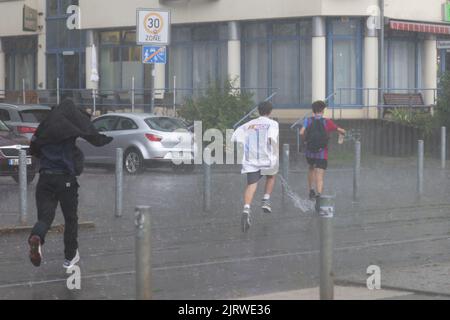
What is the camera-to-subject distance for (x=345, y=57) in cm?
3419

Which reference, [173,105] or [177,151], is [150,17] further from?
[173,105]

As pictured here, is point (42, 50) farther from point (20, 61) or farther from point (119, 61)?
point (119, 61)

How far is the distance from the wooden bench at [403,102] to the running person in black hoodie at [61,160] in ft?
76.2

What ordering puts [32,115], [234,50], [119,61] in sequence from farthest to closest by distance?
1. [119,61]
2. [234,50]
3. [32,115]

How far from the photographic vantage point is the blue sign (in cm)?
2602

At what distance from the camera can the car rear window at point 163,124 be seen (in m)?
25.4

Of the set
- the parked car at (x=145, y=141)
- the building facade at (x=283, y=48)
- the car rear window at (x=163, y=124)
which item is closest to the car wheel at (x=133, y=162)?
the parked car at (x=145, y=141)

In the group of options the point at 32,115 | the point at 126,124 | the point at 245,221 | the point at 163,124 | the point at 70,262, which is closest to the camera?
the point at 70,262

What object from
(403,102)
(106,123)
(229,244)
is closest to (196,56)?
(403,102)

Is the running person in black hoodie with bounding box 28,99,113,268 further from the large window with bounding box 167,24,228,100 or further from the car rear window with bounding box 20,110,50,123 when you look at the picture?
the large window with bounding box 167,24,228,100

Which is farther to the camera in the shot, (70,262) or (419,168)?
(419,168)

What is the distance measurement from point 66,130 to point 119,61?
29838mm
